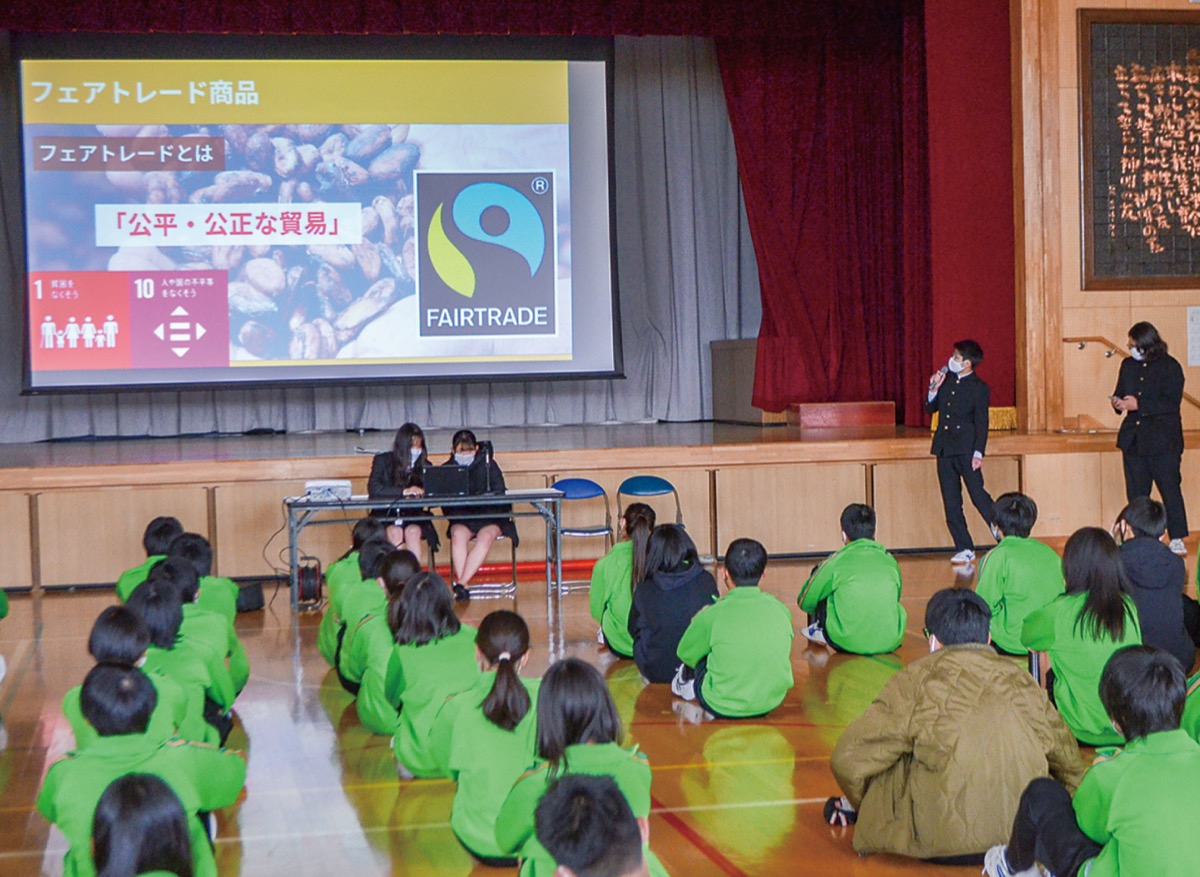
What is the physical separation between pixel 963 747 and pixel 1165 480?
5239mm

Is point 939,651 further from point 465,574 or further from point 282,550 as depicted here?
point 282,550

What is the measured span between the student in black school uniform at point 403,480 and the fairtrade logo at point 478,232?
127 inches

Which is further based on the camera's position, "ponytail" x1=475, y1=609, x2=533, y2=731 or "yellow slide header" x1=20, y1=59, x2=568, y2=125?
"yellow slide header" x1=20, y1=59, x2=568, y2=125

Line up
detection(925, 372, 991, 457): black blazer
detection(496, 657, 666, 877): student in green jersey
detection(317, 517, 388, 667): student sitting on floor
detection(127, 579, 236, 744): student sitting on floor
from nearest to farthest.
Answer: detection(496, 657, 666, 877): student in green jersey < detection(127, 579, 236, 744): student sitting on floor < detection(317, 517, 388, 667): student sitting on floor < detection(925, 372, 991, 457): black blazer

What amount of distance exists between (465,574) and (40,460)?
323 cm

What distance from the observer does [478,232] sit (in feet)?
34.6

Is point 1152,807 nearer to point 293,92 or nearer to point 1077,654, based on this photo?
point 1077,654

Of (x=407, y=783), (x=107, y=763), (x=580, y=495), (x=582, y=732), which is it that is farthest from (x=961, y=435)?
(x=107, y=763)

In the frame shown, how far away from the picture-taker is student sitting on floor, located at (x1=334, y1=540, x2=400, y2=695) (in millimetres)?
4898

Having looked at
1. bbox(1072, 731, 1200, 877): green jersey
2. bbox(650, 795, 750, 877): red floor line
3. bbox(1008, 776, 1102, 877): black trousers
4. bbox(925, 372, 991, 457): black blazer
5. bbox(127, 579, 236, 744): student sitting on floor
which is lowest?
bbox(650, 795, 750, 877): red floor line

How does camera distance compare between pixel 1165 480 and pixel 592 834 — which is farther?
pixel 1165 480

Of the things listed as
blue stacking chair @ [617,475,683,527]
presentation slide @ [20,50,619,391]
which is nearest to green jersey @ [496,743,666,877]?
blue stacking chair @ [617,475,683,527]

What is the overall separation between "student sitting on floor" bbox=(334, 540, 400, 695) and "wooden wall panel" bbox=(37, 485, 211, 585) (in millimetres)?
2950

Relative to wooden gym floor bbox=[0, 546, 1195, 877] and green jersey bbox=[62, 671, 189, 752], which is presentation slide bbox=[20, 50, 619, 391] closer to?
wooden gym floor bbox=[0, 546, 1195, 877]
